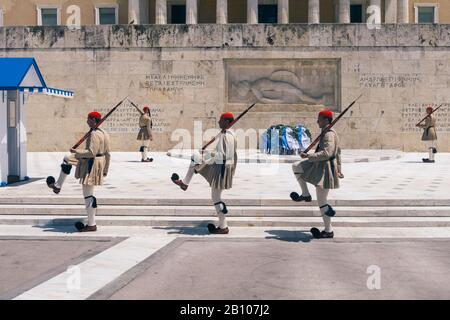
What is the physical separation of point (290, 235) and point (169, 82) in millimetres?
17551

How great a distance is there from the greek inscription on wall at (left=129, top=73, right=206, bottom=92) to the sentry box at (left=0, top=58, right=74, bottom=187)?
11284 mm

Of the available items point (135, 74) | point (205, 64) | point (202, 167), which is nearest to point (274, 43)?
point (205, 64)

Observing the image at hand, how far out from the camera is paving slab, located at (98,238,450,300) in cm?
622

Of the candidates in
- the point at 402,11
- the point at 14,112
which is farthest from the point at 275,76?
the point at 402,11

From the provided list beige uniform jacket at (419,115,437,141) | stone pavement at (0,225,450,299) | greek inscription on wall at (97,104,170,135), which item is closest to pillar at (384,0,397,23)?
beige uniform jacket at (419,115,437,141)

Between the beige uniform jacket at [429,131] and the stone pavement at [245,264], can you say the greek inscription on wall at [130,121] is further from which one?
the stone pavement at [245,264]

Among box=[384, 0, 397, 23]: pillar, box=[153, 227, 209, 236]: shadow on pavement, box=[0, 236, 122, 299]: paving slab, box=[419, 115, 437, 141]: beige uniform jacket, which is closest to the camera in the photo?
box=[0, 236, 122, 299]: paving slab

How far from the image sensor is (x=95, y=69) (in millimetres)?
26234

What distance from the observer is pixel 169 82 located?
26.0 meters

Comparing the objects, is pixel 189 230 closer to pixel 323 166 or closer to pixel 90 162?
pixel 90 162

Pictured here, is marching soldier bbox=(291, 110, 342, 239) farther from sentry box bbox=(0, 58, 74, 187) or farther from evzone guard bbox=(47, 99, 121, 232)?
sentry box bbox=(0, 58, 74, 187)

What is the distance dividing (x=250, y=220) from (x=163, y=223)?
1693mm
